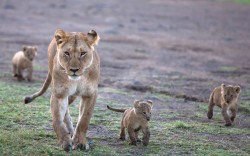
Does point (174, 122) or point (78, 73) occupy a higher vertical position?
point (78, 73)

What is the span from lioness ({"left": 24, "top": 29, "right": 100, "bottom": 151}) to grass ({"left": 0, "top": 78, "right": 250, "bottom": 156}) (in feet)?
0.64

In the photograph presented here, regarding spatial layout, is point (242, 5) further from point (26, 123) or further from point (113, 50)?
point (26, 123)

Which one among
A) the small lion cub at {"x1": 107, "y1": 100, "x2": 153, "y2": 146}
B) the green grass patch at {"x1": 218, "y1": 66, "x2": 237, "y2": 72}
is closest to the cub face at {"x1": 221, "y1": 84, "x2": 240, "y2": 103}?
the small lion cub at {"x1": 107, "y1": 100, "x2": 153, "y2": 146}

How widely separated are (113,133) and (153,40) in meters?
13.0

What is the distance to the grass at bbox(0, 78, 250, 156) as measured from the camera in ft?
23.4

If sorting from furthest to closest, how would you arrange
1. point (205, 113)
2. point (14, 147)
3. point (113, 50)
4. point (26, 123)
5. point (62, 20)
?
point (62, 20) → point (113, 50) → point (205, 113) → point (26, 123) → point (14, 147)

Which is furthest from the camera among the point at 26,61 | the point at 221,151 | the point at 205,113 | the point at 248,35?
the point at 248,35

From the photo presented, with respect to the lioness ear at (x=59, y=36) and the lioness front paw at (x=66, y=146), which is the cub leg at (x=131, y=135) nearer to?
the lioness front paw at (x=66, y=146)

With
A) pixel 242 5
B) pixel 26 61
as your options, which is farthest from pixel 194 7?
pixel 26 61

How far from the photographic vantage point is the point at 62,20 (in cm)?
2566

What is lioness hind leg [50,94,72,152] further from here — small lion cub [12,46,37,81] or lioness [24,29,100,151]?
small lion cub [12,46,37,81]

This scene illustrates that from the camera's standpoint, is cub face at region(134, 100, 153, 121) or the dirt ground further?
the dirt ground

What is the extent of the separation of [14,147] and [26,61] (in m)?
6.32

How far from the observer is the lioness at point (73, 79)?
700cm
